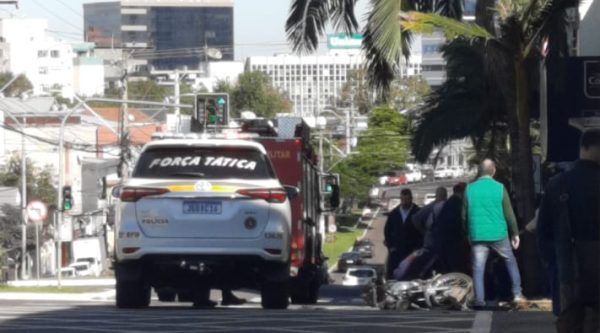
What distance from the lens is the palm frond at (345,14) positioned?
23188 mm

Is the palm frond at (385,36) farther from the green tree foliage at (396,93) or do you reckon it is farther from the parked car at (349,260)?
the green tree foliage at (396,93)

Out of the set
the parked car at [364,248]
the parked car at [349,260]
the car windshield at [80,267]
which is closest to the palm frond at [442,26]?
the parked car at [349,260]

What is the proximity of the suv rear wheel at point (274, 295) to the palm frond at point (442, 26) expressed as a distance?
3.80 metres

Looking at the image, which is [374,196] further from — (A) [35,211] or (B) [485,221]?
(B) [485,221]

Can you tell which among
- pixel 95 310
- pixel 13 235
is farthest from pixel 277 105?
pixel 95 310

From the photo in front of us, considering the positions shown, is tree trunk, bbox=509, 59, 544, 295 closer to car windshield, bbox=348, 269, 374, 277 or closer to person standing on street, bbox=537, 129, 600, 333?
person standing on street, bbox=537, 129, 600, 333

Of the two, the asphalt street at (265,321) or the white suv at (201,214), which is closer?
the asphalt street at (265,321)

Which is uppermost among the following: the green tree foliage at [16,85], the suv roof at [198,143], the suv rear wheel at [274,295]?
the suv roof at [198,143]

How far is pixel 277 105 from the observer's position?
91.4m

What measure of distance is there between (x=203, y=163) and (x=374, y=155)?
50.8m

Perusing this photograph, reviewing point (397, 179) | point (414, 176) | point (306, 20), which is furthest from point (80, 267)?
point (306, 20)

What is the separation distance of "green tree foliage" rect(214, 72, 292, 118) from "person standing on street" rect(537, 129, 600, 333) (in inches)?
3088

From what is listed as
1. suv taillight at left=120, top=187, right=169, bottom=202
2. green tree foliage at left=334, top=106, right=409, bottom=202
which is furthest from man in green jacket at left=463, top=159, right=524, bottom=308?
green tree foliage at left=334, top=106, right=409, bottom=202


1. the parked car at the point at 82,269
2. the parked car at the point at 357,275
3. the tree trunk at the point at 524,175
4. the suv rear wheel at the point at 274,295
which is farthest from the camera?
the parked car at the point at 82,269
